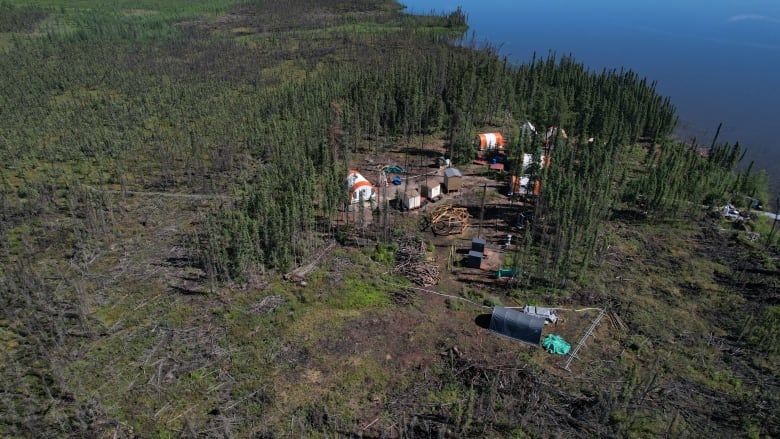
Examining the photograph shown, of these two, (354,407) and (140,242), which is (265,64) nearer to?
(140,242)

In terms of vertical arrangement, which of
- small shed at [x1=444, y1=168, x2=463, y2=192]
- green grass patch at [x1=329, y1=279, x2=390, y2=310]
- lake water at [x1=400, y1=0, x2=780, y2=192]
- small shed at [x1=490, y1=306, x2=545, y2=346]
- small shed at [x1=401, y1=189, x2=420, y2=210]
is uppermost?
lake water at [x1=400, y1=0, x2=780, y2=192]

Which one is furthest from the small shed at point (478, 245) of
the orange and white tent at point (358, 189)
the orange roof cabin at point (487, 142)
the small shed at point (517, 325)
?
the orange roof cabin at point (487, 142)

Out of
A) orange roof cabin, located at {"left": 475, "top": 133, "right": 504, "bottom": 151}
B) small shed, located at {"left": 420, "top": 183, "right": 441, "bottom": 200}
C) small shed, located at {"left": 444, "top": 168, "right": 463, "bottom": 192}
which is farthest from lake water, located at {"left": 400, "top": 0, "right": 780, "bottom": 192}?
small shed, located at {"left": 420, "top": 183, "right": 441, "bottom": 200}

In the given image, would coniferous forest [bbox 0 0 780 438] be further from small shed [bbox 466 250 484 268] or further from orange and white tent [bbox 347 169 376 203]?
small shed [bbox 466 250 484 268]

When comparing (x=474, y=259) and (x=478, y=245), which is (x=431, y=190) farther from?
(x=474, y=259)

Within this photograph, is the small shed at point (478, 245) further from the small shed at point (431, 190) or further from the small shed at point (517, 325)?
the small shed at point (431, 190)

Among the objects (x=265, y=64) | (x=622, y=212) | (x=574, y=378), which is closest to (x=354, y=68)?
(x=265, y=64)
